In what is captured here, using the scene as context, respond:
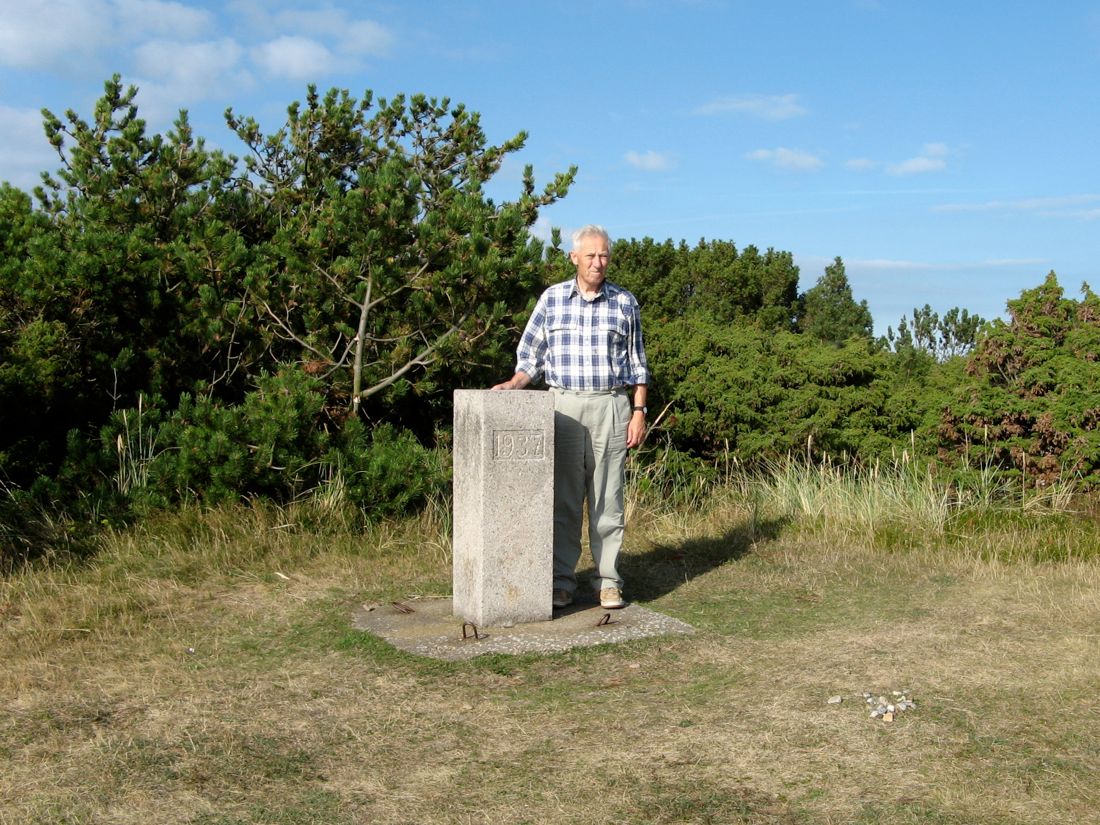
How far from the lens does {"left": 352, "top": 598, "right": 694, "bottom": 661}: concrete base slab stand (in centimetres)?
579

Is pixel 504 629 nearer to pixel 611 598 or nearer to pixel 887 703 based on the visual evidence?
pixel 611 598

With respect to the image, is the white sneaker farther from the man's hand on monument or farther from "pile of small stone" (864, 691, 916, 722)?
"pile of small stone" (864, 691, 916, 722)

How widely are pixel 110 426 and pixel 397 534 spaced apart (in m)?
2.28

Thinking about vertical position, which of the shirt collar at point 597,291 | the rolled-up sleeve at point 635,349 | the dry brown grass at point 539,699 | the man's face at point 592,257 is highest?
the man's face at point 592,257

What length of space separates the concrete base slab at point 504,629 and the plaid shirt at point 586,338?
4.30ft

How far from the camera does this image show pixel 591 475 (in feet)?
20.6

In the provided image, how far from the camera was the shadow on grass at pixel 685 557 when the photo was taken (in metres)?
7.34

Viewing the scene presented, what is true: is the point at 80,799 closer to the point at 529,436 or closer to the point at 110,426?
the point at 529,436

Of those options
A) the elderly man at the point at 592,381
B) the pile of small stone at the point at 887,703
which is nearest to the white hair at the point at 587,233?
the elderly man at the point at 592,381

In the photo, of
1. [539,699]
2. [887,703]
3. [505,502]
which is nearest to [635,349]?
[505,502]

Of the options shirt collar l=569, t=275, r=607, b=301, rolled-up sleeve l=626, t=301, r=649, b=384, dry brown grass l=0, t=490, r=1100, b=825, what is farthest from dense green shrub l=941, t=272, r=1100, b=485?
shirt collar l=569, t=275, r=607, b=301

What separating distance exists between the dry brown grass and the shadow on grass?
0.16 ft

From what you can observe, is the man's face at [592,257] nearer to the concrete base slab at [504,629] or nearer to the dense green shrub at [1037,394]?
the concrete base slab at [504,629]

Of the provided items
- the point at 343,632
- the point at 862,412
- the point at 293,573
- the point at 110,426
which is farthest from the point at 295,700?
the point at 862,412
